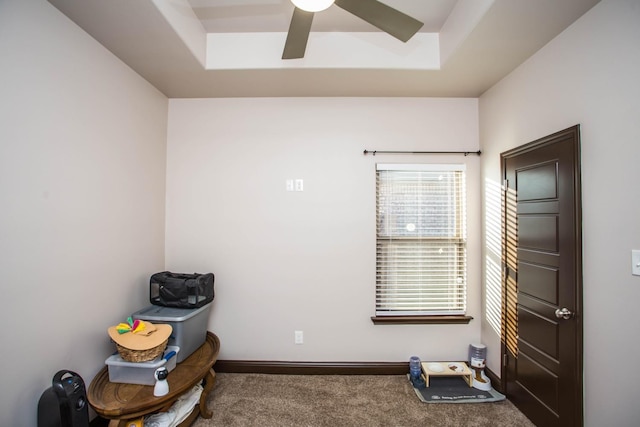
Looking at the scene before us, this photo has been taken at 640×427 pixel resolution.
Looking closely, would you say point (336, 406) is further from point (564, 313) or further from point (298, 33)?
point (298, 33)

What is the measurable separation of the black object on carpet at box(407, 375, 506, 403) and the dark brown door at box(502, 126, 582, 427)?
0.17 m

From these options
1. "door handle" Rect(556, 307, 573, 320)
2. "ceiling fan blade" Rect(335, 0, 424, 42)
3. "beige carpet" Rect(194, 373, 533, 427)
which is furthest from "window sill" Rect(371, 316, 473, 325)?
"ceiling fan blade" Rect(335, 0, 424, 42)

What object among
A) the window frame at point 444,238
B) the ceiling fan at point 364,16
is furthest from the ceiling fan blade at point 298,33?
the window frame at point 444,238

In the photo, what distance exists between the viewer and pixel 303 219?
8.68 ft

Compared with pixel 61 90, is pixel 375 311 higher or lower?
lower

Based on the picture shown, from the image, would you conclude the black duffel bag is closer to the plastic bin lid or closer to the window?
the plastic bin lid

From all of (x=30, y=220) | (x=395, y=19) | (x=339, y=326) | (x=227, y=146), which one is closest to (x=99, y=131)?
(x=30, y=220)

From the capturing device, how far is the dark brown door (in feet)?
5.39

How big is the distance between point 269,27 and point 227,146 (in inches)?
43.6

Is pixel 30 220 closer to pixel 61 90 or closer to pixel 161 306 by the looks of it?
pixel 61 90

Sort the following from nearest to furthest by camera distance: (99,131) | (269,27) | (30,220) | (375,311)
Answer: (30,220), (99,131), (269,27), (375,311)

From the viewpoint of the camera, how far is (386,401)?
2.19 m

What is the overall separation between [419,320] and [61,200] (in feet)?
9.51

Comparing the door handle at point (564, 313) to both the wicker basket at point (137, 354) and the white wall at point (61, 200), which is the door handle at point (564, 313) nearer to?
the wicker basket at point (137, 354)
